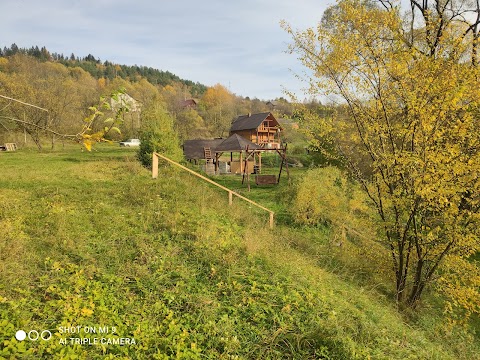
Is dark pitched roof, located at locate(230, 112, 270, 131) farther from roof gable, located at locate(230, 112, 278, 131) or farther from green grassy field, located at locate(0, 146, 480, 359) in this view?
green grassy field, located at locate(0, 146, 480, 359)

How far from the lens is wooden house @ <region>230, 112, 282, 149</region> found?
4019 cm

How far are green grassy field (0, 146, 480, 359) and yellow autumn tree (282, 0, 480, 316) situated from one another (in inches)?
53.1

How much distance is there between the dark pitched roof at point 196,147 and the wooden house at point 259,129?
38.1 ft

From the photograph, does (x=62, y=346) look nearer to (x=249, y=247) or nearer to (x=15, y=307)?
(x=15, y=307)

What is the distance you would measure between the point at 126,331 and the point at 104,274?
1262mm

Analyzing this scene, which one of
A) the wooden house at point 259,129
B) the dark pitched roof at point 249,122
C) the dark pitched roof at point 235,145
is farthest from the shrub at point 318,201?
the dark pitched roof at point 249,122

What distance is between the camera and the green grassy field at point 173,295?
11.6ft

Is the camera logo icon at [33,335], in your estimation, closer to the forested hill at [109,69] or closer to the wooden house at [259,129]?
the wooden house at [259,129]

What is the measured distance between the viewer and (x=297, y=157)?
3506 centimetres

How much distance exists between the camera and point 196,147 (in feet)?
94.2

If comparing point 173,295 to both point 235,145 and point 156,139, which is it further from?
point 235,145

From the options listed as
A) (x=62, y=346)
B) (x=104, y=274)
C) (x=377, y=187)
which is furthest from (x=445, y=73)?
(x=62, y=346)

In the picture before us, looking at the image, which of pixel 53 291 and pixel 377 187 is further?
pixel 377 187

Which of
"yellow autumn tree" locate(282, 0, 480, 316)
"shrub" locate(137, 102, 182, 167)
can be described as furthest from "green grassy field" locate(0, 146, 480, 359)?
"shrub" locate(137, 102, 182, 167)
